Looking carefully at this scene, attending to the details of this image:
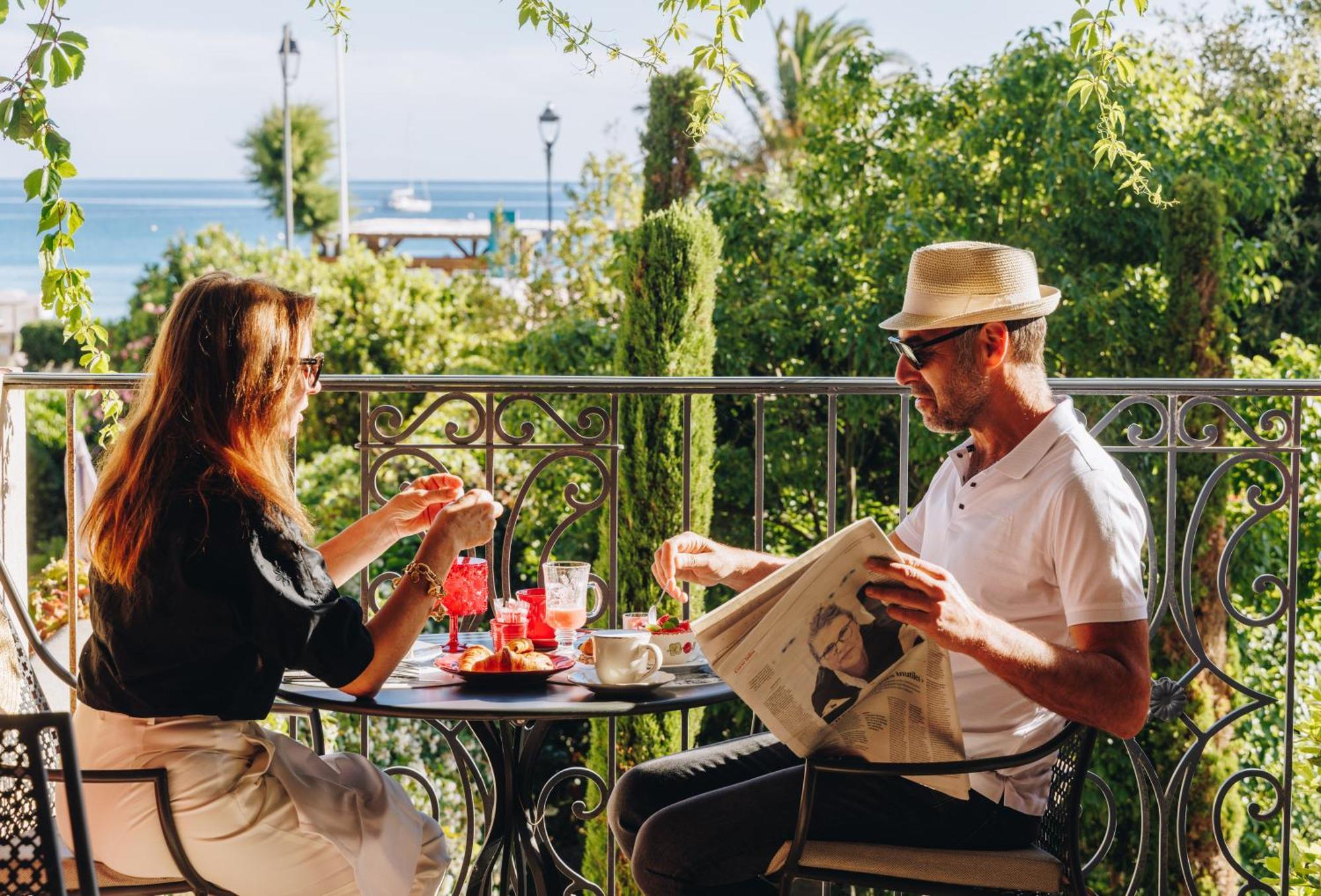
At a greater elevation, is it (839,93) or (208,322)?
(839,93)

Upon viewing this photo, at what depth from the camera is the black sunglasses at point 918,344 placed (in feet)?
6.23

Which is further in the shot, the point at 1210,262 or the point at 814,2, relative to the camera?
the point at 814,2

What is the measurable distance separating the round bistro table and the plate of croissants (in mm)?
16

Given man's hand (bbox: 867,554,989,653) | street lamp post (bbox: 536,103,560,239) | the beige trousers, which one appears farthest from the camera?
street lamp post (bbox: 536,103,560,239)

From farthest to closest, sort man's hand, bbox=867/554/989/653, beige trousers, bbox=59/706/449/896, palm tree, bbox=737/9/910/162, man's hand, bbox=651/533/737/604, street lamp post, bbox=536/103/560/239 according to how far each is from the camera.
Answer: palm tree, bbox=737/9/910/162
street lamp post, bbox=536/103/560/239
man's hand, bbox=651/533/737/604
beige trousers, bbox=59/706/449/896
man's hand, bbox=867/554/989/653

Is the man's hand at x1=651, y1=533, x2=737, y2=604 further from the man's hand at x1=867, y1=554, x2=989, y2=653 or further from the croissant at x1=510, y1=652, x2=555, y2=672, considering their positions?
the man's hand at x1=867, y1=554, x2=989, y2=653

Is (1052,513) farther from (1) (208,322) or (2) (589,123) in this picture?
(2) (589,123)

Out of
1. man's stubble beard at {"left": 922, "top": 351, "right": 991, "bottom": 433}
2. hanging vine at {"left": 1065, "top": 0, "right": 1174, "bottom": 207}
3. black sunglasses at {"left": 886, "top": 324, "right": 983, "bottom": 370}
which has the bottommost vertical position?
man's stubble beard at {"left": 922, "top": 351, "right": 991, "bottom": 433}

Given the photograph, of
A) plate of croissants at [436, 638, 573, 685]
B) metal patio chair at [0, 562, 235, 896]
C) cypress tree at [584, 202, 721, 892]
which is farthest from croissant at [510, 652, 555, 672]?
cypress tree at [584, 202, 721, 892]

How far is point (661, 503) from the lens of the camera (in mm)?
7375

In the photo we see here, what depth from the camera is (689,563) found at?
6.74 feet

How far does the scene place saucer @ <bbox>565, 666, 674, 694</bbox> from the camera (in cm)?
187

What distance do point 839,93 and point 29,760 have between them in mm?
11894

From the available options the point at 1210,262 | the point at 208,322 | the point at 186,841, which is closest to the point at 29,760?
the point at 186,841
